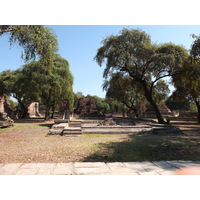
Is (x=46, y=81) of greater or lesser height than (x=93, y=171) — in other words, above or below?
above

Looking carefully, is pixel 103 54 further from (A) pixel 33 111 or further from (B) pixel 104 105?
(B) pixel 104 105

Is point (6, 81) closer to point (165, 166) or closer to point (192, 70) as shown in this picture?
point (192, 70)

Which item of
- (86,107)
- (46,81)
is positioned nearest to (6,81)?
(46,81)

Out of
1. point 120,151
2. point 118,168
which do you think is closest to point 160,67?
point 120,151

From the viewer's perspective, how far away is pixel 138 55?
609 inches

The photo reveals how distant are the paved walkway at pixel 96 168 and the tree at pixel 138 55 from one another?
38.2ft

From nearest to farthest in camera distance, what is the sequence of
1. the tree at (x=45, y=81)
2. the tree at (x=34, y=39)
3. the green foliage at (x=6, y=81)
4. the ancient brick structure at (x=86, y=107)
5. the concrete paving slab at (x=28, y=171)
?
1. the concrete paving slab at (x=28, y=171)
2. the tree at (x=34, y=39)
3. the tree at (x=45, y=81)
4. the green foliage at (x=6, y=81)
5. the ancient brick structure at (x=86, y=107)

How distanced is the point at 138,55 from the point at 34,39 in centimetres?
902

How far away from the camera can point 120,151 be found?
595cm

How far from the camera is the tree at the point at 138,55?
1482 centimetres

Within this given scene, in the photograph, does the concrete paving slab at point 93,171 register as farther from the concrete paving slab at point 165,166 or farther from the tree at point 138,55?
the tree at point 138,55

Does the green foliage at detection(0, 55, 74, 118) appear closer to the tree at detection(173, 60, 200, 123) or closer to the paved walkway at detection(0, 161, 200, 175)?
the tree at detection(173, 60, 200, 123)

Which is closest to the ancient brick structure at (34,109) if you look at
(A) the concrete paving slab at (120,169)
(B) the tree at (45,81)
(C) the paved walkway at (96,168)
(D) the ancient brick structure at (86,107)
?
(D) the ancient brick structure at (86,107)

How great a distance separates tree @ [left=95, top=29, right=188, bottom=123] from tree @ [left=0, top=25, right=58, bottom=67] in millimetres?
5932
